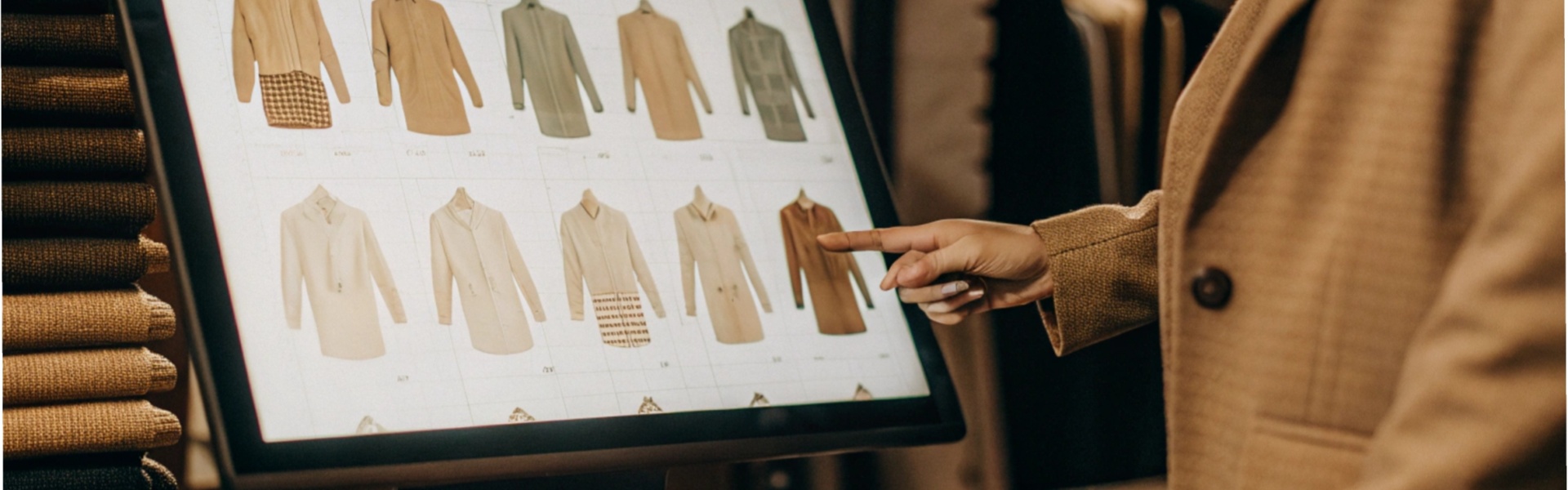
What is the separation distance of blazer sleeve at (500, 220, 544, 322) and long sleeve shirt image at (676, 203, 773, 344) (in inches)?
5.3

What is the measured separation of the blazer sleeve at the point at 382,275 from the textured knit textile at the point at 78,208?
0.17 metres

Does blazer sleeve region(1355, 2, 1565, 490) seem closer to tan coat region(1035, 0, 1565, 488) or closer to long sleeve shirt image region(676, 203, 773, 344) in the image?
tan coat region(1035, 0, 1565, 488)

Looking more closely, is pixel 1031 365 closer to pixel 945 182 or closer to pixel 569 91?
pixel 945 182

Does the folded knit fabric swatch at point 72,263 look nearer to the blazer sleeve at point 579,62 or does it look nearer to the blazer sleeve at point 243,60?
the blazer sleeve at point 243,60

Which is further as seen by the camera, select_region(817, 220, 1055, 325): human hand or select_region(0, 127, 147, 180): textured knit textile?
select_region(817, 220, 1055, 325): human hand

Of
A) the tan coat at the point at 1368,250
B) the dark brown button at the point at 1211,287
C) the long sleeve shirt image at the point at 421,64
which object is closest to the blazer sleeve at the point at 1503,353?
the tan coat at the point at 1368,250

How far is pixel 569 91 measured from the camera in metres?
0.93

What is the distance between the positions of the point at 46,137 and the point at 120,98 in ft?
0.18

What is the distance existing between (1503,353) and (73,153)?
0.91m

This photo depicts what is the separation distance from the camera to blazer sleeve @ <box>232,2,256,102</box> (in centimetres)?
79

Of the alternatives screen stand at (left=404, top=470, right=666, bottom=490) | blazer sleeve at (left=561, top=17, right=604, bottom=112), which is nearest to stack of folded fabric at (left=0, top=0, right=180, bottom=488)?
screen stand at (left=404, top=470, right=666, bottom=490)

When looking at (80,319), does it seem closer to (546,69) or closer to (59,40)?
(59,40)

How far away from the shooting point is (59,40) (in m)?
0.78

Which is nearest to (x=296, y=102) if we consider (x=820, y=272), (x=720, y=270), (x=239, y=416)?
(x=239, y=416)
